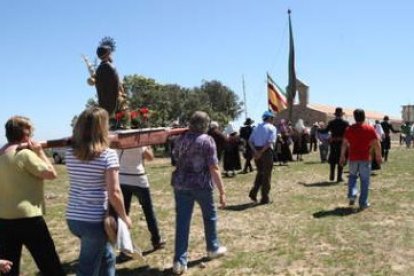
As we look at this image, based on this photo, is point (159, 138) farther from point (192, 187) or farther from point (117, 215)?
point (117, 215)

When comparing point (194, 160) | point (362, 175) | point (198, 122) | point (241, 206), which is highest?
point (198, 122)

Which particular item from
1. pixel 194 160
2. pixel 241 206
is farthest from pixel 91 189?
pixel 241 206

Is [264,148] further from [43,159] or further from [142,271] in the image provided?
[43,159]

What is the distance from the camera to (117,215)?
4.55 m

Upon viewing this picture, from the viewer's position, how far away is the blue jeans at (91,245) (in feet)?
14.8

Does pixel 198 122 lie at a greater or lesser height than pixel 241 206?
greater

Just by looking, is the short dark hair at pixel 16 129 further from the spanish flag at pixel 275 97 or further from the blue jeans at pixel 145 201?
the spanish flag at pixel 275 97

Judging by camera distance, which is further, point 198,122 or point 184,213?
point 184,213

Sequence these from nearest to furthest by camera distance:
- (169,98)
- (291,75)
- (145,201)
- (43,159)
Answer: (43,159)
(145,201)
(291,75)
(169,98)

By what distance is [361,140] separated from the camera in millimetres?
10164

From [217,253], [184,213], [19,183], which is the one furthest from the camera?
[217,253]

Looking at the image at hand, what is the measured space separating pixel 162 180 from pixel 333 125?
215 inches

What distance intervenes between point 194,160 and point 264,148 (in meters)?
4.69

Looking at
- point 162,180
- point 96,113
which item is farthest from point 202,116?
point 162,180
